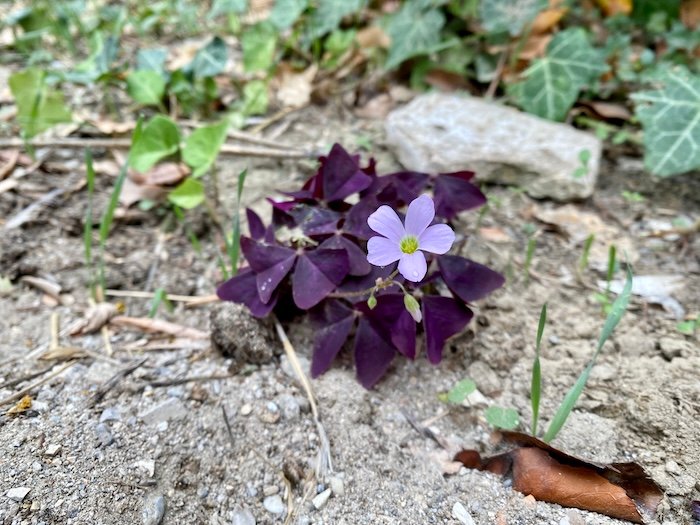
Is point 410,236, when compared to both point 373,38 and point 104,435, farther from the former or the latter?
point 373,38

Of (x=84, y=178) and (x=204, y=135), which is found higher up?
(x=204, y=135)

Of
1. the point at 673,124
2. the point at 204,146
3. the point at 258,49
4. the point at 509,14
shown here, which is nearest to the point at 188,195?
the point at 204,146

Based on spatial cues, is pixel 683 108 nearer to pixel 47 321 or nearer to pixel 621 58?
pixel 621 58

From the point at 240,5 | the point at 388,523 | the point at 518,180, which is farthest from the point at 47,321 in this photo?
the point at 240,5

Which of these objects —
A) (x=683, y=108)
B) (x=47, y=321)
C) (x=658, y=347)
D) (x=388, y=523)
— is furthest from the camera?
(x=683, y=108)

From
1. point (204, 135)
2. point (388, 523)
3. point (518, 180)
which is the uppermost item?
point (204, 135)

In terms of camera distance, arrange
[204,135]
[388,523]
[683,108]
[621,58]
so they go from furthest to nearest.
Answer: [621,58]
[683,108]
[204,135]
[388,523]

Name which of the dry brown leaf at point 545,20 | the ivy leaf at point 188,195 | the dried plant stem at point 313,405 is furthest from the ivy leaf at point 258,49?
the dried plant stem at point 313,405

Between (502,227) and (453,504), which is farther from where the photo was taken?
(502,227)
